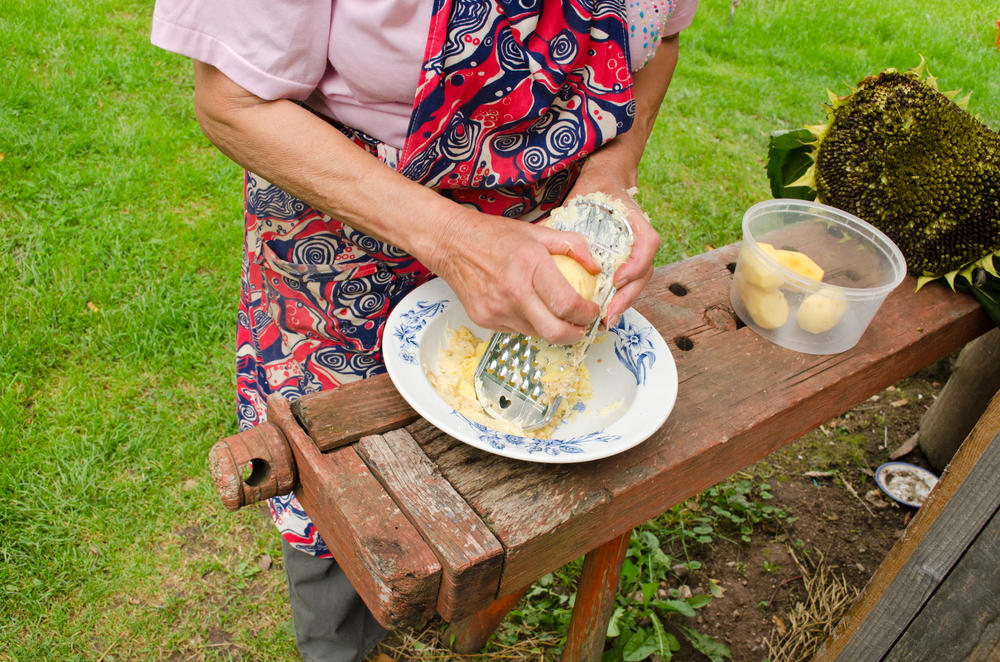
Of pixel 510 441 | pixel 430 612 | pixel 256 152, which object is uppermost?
pixel 256 152

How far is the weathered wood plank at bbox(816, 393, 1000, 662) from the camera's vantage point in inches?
61.1

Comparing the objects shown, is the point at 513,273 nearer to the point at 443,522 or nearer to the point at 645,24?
the point at 443,522

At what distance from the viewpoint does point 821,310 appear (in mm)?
1653

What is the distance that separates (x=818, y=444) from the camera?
3.16 m

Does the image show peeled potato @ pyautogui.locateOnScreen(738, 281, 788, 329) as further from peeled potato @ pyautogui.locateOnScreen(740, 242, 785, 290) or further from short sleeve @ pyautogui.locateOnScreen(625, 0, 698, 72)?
short sleeve @ pyautogui.locateOnScreen(625, 0, 698, 72)

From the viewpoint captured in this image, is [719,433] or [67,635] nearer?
[719,433]

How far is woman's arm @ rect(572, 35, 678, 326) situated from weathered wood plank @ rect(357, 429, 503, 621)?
17.9 inches

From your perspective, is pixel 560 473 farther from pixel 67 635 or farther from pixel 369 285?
pixel 67 635

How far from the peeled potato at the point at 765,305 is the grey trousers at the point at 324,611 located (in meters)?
1.37

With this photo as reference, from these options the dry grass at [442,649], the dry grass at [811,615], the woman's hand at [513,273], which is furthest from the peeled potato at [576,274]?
the dry grass at [811,615]

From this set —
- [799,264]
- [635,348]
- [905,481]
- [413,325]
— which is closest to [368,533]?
[413,325]

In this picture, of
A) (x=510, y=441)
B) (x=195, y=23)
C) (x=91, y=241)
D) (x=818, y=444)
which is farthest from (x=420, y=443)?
(x=91, y=241)

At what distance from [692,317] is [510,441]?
79 cm

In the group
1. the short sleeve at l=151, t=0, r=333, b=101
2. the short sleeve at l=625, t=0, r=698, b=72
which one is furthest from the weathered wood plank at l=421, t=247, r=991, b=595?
the short sleeve at l=151, t=0, r=333, b=101
